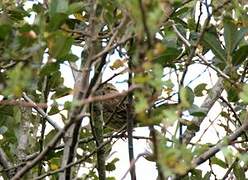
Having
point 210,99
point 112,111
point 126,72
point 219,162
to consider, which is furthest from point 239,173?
point 126,72

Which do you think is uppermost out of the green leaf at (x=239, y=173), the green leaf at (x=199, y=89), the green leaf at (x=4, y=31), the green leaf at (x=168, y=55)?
the green leaf at (x=199, y=89)

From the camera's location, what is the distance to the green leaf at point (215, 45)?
5.31 ft

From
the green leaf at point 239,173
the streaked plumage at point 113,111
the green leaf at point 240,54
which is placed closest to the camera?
the green leaf at point 240,54

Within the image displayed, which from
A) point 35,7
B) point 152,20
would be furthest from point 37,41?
point 35,7

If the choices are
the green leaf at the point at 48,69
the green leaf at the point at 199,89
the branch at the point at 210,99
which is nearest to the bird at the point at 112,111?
the branch at the point at 210,99

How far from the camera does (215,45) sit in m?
1.62

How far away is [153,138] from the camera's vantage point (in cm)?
92

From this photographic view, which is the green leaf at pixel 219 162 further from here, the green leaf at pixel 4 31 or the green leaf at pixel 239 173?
the green leaf at pixel 4 31

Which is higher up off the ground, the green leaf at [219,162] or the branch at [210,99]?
the branch at [210,99]

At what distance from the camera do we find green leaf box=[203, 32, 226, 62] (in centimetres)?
162

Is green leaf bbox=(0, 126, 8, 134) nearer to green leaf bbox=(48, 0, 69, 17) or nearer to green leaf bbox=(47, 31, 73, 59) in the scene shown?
green leaf bbox=(48, 0, 69, 17)

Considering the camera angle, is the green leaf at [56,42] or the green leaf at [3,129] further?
the green leaf at [3,129]

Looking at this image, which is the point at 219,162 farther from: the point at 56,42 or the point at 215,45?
the point at 56,42

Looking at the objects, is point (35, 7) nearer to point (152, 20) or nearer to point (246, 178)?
point (246, 178)
